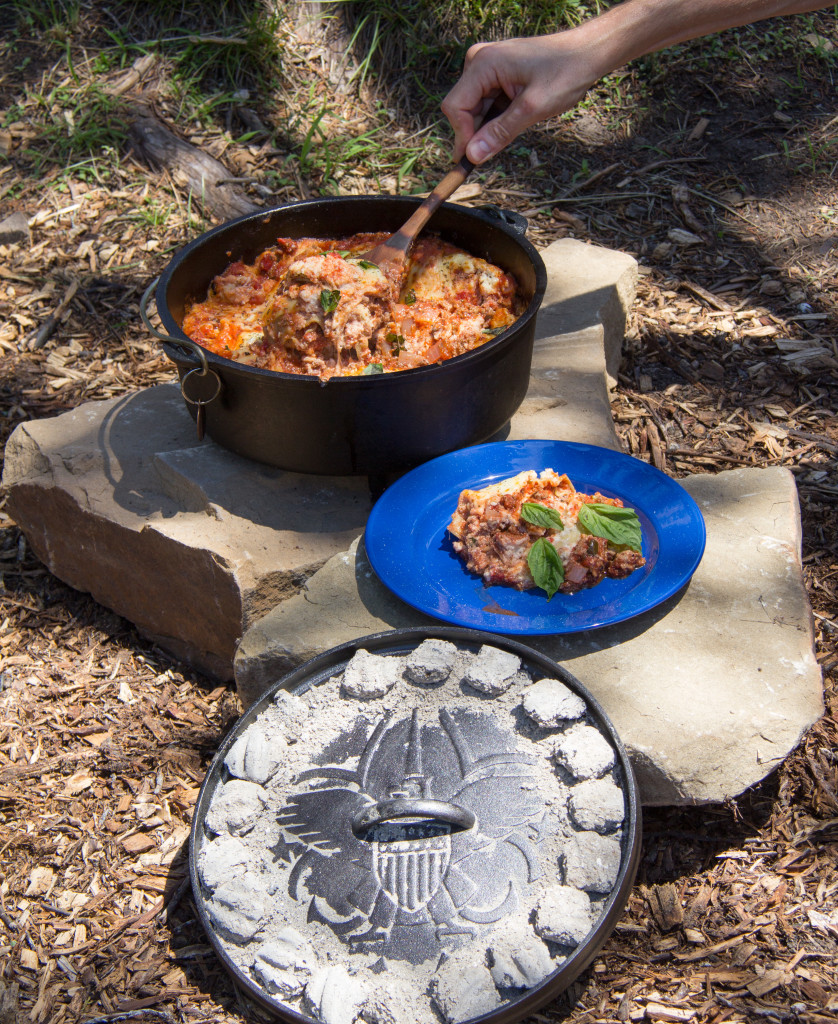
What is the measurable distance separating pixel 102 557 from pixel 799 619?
2241mm

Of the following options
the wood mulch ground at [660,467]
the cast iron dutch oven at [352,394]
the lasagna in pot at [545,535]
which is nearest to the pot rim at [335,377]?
the cast iron dutch oven at [352,394]

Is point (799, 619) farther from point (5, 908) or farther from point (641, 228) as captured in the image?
point (641, 228)

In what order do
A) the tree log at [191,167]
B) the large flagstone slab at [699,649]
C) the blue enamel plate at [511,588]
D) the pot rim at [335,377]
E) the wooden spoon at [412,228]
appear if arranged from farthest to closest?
the tree log at [191,167], the wooden spoon at [412,228], the pot rim at [335,377], the blue enamel plate at [511,588], the large flagstone slab at [699,649]

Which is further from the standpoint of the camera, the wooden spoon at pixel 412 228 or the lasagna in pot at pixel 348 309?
the wooden spoon at pixel 412 228

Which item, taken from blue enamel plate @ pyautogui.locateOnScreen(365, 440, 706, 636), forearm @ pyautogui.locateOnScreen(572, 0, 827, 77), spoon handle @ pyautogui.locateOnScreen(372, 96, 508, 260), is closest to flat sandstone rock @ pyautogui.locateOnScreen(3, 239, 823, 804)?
blue enamel plate @ pyautogui.locateOnScreen(365, 440, 706, 636)

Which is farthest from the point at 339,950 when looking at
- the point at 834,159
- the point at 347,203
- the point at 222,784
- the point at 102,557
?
the point at 834,159

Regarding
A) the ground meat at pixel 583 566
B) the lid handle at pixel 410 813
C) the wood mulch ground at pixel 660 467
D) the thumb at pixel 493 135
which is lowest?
the wood mulch ground at pixel 660 467

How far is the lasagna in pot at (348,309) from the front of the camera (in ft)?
9.17

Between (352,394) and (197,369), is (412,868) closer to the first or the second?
(352,394)

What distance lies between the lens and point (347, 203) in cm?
337

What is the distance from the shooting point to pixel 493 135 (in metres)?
2.96

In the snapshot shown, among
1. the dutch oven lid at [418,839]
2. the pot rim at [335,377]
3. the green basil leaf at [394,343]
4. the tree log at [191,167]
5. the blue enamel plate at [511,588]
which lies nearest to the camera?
the dutch oven lid at [418,839]

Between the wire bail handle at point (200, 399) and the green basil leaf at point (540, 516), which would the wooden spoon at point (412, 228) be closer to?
the wire bail handle at point (200, 399)

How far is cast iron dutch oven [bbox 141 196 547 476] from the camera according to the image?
2.64 meters
